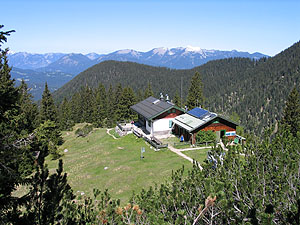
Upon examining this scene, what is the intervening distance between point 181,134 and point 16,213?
31.4 metres

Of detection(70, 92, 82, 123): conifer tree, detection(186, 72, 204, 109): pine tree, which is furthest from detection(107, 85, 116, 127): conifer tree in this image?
detection(186, 72, 204, 109): pine tree

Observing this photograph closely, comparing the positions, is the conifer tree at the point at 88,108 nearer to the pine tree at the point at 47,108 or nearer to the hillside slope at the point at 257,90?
A: the pine tree at the point at 47,108

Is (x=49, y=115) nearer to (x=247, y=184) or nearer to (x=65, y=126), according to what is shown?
(x=65, y=126)

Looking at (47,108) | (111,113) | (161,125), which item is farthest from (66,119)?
(161,125)

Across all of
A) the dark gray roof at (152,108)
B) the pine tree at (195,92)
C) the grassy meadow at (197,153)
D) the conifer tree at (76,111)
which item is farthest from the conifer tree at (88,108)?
the grassy meadow at (197,153)

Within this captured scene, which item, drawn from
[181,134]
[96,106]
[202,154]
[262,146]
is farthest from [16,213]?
[96,106]

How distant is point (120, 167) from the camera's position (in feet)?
91.6

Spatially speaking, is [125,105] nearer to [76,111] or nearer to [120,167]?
[76,111]

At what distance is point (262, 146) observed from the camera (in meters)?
10.1

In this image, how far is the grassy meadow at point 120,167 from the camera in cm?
2300

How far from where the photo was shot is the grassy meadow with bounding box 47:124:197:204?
23000 millimetres

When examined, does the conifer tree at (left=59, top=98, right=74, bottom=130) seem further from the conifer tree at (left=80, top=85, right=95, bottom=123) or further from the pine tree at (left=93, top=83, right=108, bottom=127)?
the pine tree at (left=93, top=83, right=108, bottom=127)

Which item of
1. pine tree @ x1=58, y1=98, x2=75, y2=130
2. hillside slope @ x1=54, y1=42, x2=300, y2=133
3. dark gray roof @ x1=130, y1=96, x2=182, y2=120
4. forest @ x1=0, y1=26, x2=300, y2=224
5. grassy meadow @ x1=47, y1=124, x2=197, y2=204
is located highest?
forest @ x1=0, y1=26, x2=300, y2=224

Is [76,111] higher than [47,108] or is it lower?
lower
